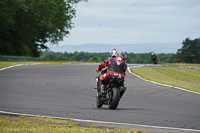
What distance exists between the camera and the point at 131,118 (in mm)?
9312

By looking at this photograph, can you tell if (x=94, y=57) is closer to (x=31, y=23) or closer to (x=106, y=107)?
(x=31, y=23)

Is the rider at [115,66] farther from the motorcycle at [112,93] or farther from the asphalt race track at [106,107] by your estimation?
the asphalt race track at [106,107]

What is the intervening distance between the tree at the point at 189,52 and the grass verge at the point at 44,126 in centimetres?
10491

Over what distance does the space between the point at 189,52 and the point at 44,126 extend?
110 m

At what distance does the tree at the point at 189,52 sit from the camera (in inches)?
4378

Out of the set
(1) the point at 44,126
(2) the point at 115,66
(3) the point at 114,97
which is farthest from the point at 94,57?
(1) the point at 44,126

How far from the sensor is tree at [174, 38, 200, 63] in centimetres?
11121

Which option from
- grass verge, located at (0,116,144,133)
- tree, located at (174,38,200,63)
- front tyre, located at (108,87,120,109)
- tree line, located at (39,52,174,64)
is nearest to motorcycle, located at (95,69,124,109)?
front tyre, located at (108,87,120,109)

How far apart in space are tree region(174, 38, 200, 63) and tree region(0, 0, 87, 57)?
5773cm

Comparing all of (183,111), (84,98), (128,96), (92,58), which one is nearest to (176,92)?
(128,96)

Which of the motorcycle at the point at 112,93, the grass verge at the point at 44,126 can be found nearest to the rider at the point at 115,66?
the motorcycle at the point at 112,93

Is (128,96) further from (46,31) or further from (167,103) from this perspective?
(46,31)

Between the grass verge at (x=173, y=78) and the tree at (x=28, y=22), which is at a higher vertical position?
the tree at (x=28, y=22)

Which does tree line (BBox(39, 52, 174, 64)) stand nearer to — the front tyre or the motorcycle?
the motorcycle
